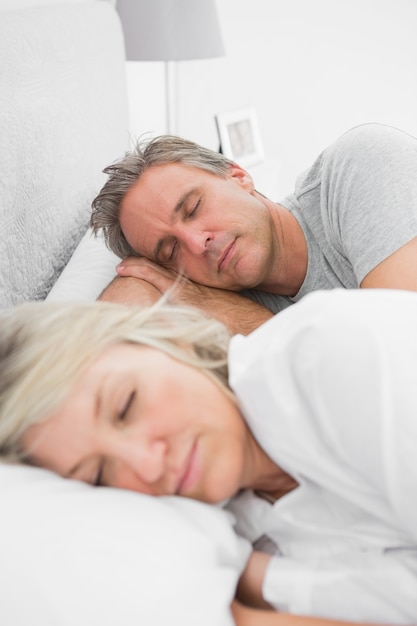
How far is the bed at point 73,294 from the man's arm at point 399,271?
54 centimetres

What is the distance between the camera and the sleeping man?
128 cm

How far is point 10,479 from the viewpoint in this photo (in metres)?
0.65

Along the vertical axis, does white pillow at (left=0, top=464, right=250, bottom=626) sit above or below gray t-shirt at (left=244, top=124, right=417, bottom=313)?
below

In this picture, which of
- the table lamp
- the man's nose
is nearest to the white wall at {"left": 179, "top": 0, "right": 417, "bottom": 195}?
the table lamp

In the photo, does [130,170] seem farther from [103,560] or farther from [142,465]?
[103,560]

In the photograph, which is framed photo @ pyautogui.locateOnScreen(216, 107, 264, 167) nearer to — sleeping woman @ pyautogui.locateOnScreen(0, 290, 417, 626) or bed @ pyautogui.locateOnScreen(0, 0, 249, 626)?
bed @ pyautogui.locateOnScreen(0, 0, 249, 626)

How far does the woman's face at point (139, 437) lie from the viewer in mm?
685

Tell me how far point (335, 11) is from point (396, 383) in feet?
10.0

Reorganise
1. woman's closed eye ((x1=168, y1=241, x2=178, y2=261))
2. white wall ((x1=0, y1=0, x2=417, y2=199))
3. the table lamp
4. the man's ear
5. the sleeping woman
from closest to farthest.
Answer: the sleeping woman < woman's closed eye ((x1=168, y1=241, x2=178, y2=261)) < the man's ear < the table lamp < white wall ((x1=0, y1=0, x2=417, y2=199))

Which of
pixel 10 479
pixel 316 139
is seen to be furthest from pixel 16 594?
pixel 316 139

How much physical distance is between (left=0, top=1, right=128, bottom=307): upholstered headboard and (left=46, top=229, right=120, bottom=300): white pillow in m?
0.03

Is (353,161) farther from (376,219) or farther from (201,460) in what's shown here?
(201,460)

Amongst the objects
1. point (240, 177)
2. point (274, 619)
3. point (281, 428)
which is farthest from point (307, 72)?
point (274, 619)

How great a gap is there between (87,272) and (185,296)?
22cm
